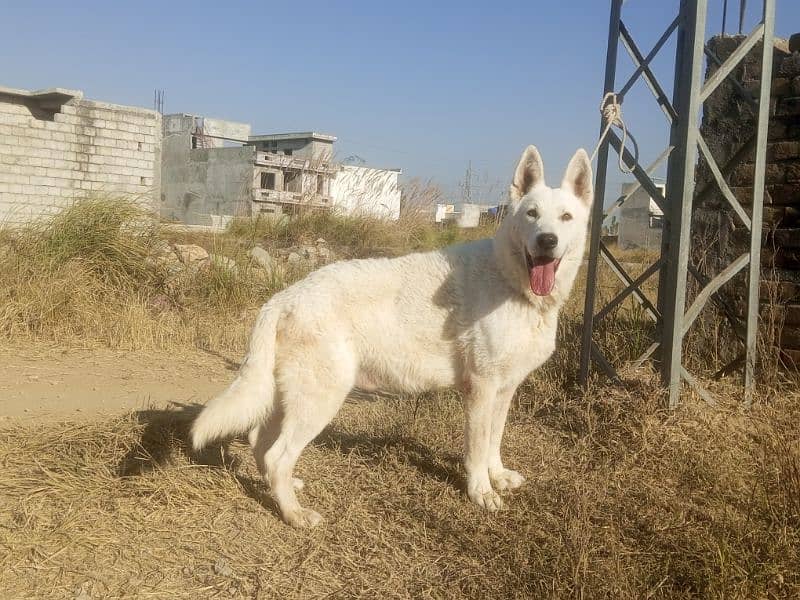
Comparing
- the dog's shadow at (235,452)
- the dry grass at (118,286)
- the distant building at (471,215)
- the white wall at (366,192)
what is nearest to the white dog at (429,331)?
the dog's shadow at (235,452)

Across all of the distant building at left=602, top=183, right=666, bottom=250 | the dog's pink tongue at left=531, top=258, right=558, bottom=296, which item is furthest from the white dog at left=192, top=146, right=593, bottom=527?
the distant building at left=602, top=183, right=666, bottom=250

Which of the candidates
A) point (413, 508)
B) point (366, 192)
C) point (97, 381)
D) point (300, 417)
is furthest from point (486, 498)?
point (366, 192)

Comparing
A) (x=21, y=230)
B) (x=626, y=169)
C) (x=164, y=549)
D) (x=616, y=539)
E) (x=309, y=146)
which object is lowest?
(x=164, y=549)

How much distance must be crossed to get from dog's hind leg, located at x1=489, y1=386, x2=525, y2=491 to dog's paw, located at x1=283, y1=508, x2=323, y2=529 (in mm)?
1022

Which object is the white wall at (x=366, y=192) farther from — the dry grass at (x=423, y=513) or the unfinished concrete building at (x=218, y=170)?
the dry grass at (x=423, y=513)

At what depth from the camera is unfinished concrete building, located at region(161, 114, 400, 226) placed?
12.5 m

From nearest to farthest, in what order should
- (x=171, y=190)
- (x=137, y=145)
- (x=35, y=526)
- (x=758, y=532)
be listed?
(x=758, y=532)
(x=35, y=526)
(x=137, y=145)
(x=171, y=190)

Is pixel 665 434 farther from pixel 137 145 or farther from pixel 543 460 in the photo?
pixel 137 145

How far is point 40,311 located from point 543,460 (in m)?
5.45

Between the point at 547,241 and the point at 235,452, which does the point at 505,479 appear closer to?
the point at 547,241

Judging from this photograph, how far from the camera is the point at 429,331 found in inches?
137

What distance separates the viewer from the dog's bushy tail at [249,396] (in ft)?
9.87

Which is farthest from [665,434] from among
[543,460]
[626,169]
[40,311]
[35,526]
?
[40,311]

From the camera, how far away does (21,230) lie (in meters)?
8.07
